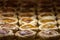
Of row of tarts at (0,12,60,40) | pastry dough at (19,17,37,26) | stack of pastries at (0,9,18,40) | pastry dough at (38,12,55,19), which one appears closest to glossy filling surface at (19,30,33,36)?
row of tarts at (0,12,60,40)

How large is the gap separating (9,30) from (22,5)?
952mm

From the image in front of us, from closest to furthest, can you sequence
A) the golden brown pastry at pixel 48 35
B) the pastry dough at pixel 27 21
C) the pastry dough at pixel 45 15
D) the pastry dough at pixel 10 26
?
1. the golden brown pastry at pixel 48 35
2. the pastry dough at pixel 10 26
3. the pastry dough at pixel 27 21
4. the pastry dough at pixel 45 15

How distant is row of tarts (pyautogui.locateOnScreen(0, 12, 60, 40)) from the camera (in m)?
2.32

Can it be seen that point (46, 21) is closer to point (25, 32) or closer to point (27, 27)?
point (27, 27)

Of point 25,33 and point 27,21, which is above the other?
point 27,21

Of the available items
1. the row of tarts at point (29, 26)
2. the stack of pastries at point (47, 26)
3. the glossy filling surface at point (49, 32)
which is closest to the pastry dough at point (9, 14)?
the row of tarts at point (29, 26)

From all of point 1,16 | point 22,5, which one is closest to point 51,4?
point 22,5

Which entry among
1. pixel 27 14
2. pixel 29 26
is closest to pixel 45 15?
pixel 27 14

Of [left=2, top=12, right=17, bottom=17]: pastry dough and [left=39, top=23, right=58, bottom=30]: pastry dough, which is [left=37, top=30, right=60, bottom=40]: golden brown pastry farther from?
[left=2, top=12, right=17, bottom=17]: pastry dough

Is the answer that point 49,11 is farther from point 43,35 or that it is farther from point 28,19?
point 43,35

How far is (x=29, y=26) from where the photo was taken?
2568 millimetres

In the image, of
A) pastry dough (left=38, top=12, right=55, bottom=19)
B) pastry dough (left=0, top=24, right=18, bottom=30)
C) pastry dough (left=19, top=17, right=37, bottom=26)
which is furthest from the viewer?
pastry dough (left=38, top=12, right=55, bottom=19)

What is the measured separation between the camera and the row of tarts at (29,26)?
2320 millimetres

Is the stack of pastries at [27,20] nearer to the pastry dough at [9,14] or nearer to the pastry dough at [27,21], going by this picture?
the pastry dough at [27,21]
